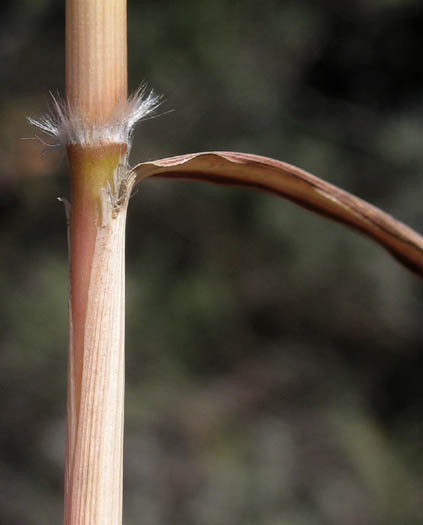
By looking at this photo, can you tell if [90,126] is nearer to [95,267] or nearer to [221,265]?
[95,267]

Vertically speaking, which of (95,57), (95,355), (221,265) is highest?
(221,265)

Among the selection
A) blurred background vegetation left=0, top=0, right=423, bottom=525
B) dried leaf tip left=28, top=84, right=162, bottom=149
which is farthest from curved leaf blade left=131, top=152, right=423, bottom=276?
blurred background vegetation left=0, top=0, right=423, bottom=525

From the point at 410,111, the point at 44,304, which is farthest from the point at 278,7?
the point at 44,304

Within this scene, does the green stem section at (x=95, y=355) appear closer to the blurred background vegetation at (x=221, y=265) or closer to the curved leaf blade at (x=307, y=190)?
the curved leaf blade at (x=307, y=190)

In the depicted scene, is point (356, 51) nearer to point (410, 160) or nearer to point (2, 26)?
point (410, 160)

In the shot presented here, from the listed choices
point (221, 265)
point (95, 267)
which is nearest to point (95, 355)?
point (95, 267)

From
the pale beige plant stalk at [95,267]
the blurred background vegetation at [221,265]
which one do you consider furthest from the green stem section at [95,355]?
the blurred background vegetation at [221,265]
